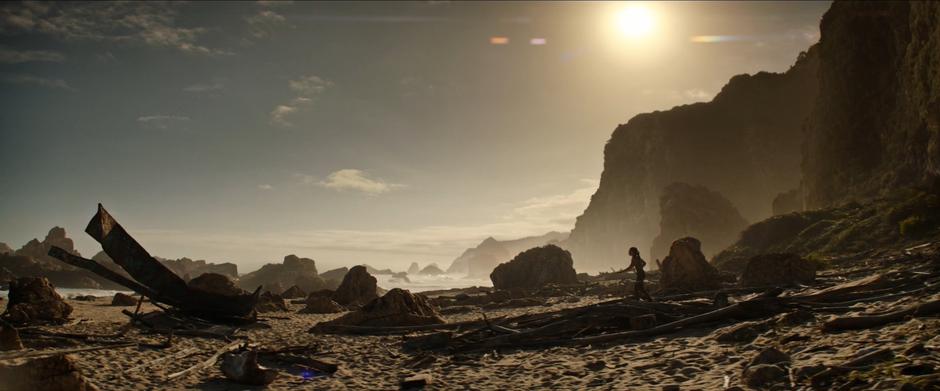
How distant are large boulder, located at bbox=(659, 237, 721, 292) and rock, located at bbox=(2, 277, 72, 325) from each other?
24770 millimetres

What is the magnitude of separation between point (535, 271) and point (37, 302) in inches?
1280

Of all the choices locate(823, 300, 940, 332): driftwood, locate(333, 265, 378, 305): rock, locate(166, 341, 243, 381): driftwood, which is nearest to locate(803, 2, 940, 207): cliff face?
locate(823, 300, 940, 332): driftwood

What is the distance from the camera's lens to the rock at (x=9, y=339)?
9875 mm

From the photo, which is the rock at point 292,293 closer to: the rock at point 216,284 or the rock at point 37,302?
the rock at point 216,284

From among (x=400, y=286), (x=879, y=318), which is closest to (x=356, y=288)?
(x=879, y=318)

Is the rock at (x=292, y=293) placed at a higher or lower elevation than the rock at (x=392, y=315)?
lower

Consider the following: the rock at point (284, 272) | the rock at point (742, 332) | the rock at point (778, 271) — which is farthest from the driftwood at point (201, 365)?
the rock at point (284, 272)

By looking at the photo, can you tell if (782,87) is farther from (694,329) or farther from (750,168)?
(694,329)

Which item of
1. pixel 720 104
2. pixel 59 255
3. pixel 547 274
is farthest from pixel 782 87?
pixel 59 255

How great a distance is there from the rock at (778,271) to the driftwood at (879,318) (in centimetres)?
911

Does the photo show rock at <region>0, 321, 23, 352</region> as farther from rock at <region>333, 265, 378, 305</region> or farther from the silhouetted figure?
rock at <region>333, 265, 378, 305</region>

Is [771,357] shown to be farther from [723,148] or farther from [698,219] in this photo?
[723,148]

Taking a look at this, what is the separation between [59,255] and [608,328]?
1629 centimetres

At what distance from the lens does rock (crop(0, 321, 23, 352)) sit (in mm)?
9875
